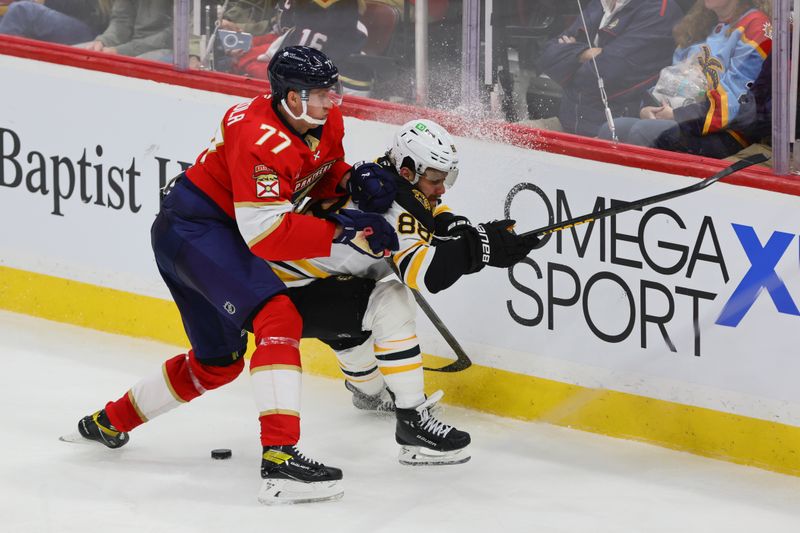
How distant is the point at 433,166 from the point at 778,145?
2.92ft

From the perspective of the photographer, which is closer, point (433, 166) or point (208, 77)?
point (433, 166)

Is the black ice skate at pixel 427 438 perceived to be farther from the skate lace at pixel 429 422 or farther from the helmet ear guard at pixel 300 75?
the helmet ear guard at pixel 300 75

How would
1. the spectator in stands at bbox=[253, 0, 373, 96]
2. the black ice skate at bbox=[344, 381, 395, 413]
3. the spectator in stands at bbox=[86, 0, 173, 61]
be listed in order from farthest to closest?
the spectator in stands at bbox=[86, 0, 173, 61], the spectator in stands at bbox=[253, 0, 373, 96], the black ice skate at bbox=[344, 381, 395, 413]

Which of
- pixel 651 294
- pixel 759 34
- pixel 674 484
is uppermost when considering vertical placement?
pixel 759 34

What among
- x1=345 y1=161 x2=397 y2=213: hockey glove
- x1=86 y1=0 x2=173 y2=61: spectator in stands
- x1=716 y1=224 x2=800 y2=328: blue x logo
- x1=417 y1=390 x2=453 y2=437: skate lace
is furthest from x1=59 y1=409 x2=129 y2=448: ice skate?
x1=716 y1=224 x2=800 y2=328: blue x logo

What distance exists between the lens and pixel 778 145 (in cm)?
377

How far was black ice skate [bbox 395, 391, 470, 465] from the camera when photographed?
12.6 feet

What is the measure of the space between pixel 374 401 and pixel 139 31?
159cm

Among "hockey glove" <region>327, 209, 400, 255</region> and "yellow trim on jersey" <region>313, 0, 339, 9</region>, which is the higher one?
"yellow trim on jersey" <region>313, 0, 339, 9</region>

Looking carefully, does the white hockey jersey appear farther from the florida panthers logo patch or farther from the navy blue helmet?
the navy blue helmet

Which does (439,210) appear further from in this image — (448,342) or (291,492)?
(291,492)

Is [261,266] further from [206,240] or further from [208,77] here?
[208,77]

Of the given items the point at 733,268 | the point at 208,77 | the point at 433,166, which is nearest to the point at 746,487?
the point at 733,268

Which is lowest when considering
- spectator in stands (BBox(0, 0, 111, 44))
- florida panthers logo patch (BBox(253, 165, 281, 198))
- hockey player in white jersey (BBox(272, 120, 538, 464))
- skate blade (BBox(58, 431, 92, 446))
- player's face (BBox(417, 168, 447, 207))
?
skate blade (BBox(58, 431, 92, 446))
